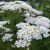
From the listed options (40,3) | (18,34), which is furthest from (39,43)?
(40,3)

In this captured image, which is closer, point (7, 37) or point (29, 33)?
point (29, 33)

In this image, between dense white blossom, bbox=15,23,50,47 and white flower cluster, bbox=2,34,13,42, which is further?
white flower cluster, bbox=2,34,13,42

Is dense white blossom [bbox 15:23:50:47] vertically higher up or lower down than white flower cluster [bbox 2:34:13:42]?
higher up

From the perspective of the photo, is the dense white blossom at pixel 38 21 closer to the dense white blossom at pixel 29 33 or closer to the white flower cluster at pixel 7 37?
the dense white blossom at pixel 29 33

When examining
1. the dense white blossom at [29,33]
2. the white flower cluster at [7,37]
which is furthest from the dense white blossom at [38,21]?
the white flower cluster at [7,37]

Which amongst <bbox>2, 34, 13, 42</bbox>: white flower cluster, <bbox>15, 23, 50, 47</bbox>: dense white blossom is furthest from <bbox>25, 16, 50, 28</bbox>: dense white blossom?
<bbox>2, 34, 13, 42</bbox>: white flower cluster

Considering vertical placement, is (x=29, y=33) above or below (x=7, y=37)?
above

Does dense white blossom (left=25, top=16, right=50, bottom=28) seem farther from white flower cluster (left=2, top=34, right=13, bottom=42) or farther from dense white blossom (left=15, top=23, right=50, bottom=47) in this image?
white flower cluster (left=2, top=34, right=13, bottom=42)

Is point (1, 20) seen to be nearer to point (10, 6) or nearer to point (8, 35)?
point (10, 6)
